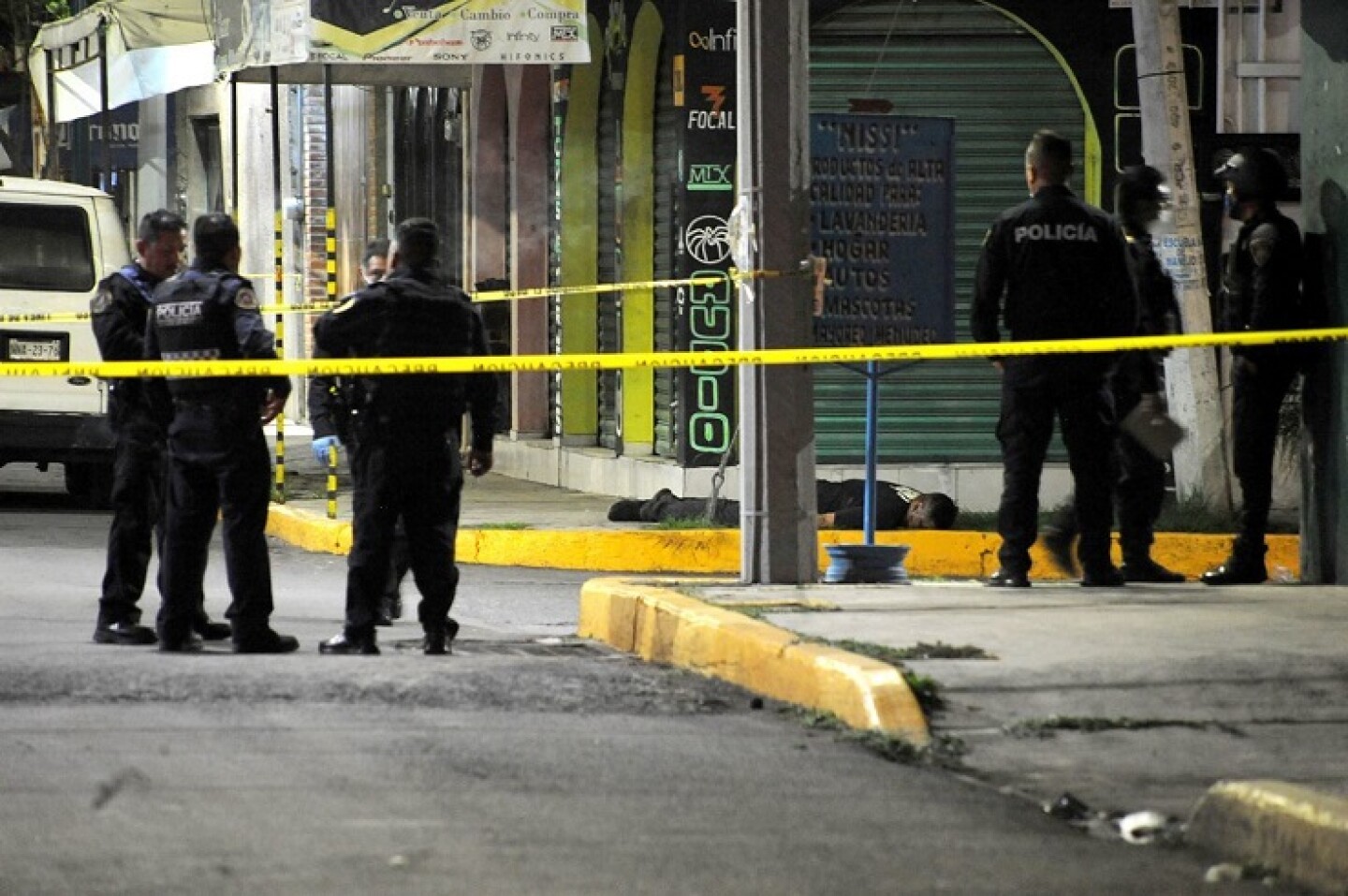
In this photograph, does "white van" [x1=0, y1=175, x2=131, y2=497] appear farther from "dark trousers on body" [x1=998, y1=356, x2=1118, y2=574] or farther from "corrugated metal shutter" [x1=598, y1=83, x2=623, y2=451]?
"dark trousers on body" [x1=998, y1=356, x2=1118, y2=574]

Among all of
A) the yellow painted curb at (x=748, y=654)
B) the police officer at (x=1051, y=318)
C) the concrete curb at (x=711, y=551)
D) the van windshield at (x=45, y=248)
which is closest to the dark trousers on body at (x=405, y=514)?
the yellow painted curb at (x=748, y=654)

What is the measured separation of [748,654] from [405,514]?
1663 millimetres

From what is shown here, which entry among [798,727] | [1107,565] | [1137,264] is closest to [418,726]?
[798,727]

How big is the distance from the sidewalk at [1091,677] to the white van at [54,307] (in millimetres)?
7254

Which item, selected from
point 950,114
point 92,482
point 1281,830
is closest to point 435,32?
point 950,114

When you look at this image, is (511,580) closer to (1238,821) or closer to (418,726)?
(418,726)

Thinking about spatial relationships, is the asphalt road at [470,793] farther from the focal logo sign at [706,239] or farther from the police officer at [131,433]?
the focal logo sign at [706,239]

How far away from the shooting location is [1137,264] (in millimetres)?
11680

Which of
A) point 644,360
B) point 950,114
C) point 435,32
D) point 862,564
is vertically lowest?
point 862,564

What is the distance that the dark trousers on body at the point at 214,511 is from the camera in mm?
10062

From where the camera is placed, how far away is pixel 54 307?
17.8m

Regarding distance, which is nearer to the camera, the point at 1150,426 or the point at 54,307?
the point at 1150,426

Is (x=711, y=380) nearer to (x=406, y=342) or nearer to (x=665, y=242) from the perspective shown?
(x=665, y=242)

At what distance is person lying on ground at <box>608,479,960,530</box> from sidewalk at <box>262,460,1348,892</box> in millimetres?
2917
